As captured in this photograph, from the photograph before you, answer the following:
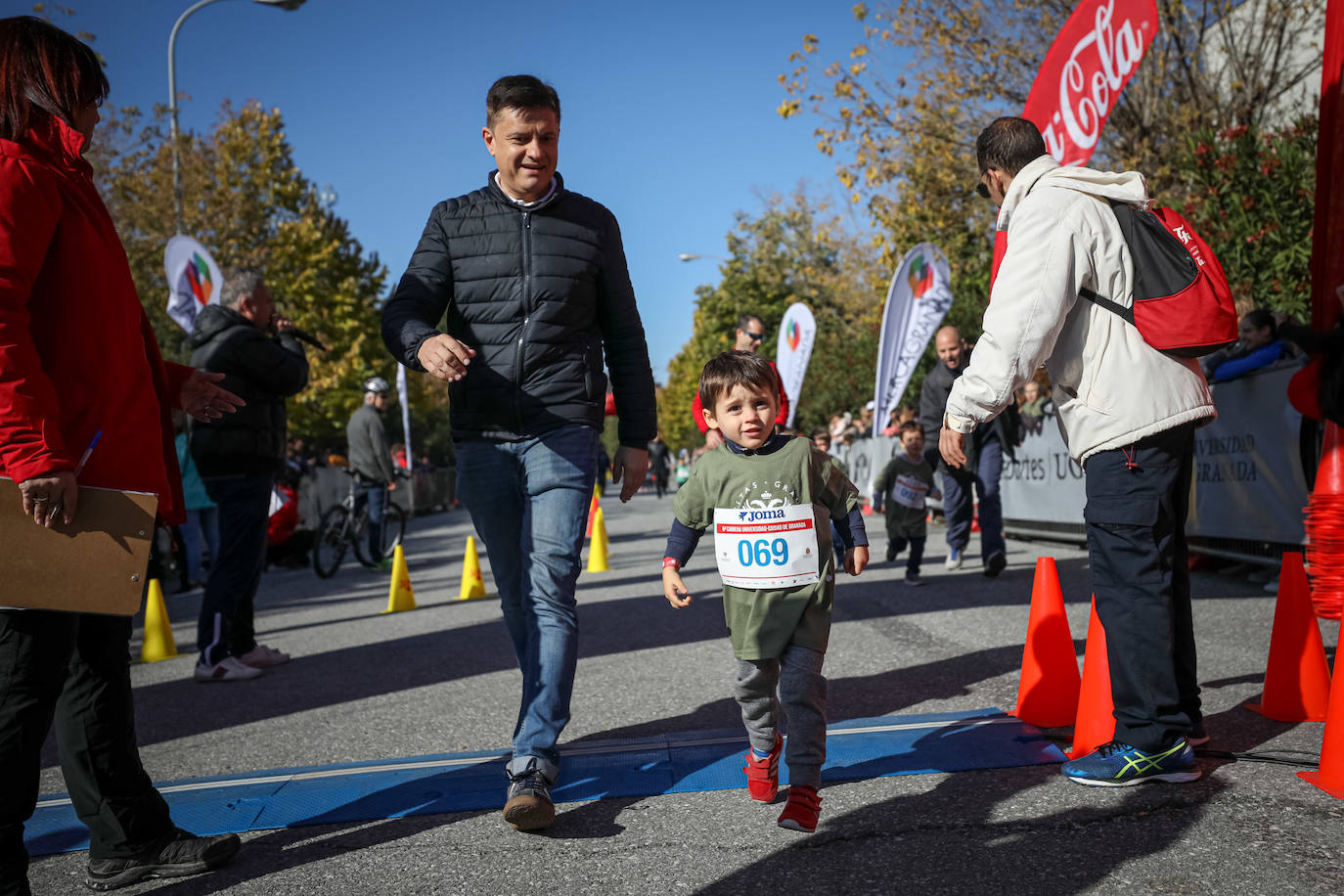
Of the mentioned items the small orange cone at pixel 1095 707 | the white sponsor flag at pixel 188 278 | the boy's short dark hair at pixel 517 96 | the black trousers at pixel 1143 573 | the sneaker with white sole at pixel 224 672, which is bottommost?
the sneaker with white sole at pixel 224 672

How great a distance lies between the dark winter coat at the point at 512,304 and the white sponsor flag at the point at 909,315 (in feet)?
37.8

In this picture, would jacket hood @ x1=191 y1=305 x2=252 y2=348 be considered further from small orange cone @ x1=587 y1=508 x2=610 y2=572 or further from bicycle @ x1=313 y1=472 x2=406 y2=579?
bicycle @ x1=313 y1=472 x2=406 y2=579

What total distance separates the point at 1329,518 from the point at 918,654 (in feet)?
6.73

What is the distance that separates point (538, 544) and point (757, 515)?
78 cm

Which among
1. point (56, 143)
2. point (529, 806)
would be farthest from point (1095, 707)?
point (56, 143)

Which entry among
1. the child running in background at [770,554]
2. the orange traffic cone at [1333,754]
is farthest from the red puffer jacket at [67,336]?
the orange traffic cone at [1333,754]

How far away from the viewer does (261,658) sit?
6.73m

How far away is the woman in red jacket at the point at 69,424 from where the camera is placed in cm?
267

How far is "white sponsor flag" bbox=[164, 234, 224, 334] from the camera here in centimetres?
1518

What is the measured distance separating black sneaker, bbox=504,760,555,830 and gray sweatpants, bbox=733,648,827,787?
0.66m

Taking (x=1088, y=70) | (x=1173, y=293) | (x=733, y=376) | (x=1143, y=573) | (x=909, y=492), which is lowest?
(x=1143, y=573)

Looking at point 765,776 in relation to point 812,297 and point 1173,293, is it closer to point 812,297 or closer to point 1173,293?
point 1173,293

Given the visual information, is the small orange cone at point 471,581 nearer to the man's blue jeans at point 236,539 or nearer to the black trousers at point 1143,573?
the man's blue jeans at point 236,539

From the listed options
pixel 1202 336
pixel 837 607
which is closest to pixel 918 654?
pixel 837 607
